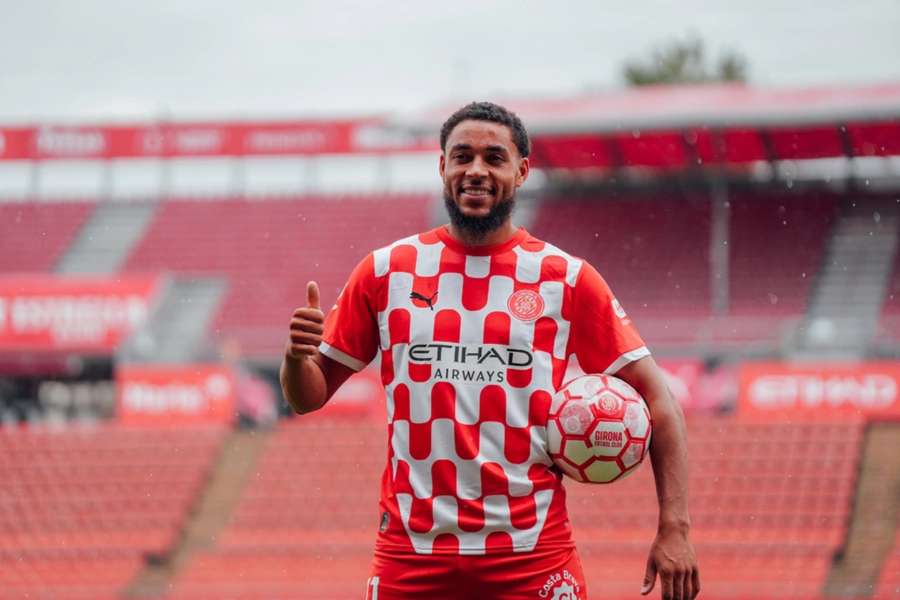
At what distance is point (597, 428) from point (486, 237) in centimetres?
40

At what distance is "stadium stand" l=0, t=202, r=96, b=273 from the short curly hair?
1391 cm

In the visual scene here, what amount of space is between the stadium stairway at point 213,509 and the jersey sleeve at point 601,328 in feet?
29.1

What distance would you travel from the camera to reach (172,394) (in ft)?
42.4

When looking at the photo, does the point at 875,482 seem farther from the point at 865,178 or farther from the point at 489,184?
the point at 489,184

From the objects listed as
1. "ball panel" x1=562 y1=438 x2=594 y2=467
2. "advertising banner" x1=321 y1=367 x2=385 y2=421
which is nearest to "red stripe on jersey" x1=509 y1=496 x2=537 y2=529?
"ball panel" x1=562 y1=438 x2=594 y2=467

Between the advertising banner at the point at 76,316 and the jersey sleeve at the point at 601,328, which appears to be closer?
the jersey sleeve at the point at 601,328

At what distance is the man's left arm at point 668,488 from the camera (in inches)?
82.6

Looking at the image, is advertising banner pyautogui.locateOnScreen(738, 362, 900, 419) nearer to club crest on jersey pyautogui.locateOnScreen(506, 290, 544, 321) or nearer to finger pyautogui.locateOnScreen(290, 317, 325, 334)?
club crest on jersey pyautogui.locateOnScreen(506, 290, 544, 321)

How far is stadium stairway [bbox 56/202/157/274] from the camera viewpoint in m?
18.2

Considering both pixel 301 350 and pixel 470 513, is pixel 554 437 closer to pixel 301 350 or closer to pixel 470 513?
pixel 470 513

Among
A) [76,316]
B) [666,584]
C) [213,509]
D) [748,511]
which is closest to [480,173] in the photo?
[666,584]

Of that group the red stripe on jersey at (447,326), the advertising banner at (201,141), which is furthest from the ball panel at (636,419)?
the advertising banner at (201,141)

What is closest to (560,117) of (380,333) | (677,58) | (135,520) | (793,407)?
(793,407)

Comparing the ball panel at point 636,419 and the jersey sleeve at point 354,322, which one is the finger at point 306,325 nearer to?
the jersey sleeve at point 354,322
